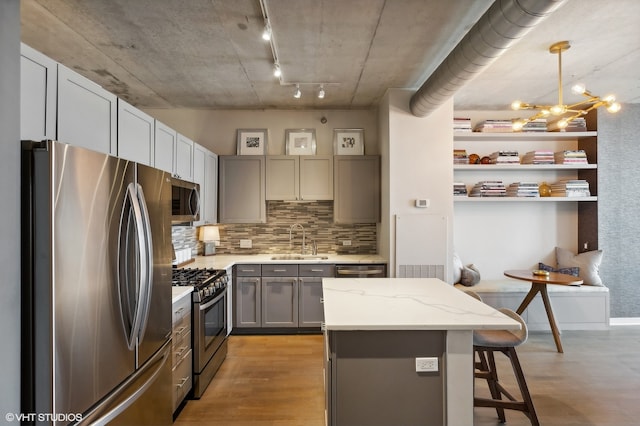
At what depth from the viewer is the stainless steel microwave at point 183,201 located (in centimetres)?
290

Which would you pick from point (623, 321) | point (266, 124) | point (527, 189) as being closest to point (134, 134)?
point (266, 124)

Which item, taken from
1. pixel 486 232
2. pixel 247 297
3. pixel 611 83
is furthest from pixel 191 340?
pixel 611 83

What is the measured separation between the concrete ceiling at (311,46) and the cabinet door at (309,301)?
2.27 metres

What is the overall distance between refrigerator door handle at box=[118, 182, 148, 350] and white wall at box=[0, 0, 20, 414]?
0.38 meters

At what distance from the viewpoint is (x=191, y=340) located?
2723 mm

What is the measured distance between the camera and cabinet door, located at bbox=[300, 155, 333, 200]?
4547 millimetres

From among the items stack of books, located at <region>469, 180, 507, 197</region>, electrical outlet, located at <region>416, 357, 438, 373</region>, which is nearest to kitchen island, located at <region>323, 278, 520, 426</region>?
electrical outlet, located at <region>416, 357, 438, 373</region>

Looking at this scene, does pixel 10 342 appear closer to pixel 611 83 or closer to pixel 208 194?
pixel 208 194

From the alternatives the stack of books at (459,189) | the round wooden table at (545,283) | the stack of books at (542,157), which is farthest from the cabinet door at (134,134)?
the stack of books at (542,157)

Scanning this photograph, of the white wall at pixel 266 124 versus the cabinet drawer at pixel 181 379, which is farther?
the white wall at pixel 266 124

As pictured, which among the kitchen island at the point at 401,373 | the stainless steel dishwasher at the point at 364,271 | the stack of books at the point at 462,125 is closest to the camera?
the kitchen island at the point at 401,373

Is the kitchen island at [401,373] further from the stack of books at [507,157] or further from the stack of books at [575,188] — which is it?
the stack of books at [575,188]

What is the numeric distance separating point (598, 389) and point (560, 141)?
323 centimetres

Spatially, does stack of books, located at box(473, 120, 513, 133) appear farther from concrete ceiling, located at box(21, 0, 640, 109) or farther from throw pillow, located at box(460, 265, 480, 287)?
throw pillow, located at box(460, 265, 480, 287)
